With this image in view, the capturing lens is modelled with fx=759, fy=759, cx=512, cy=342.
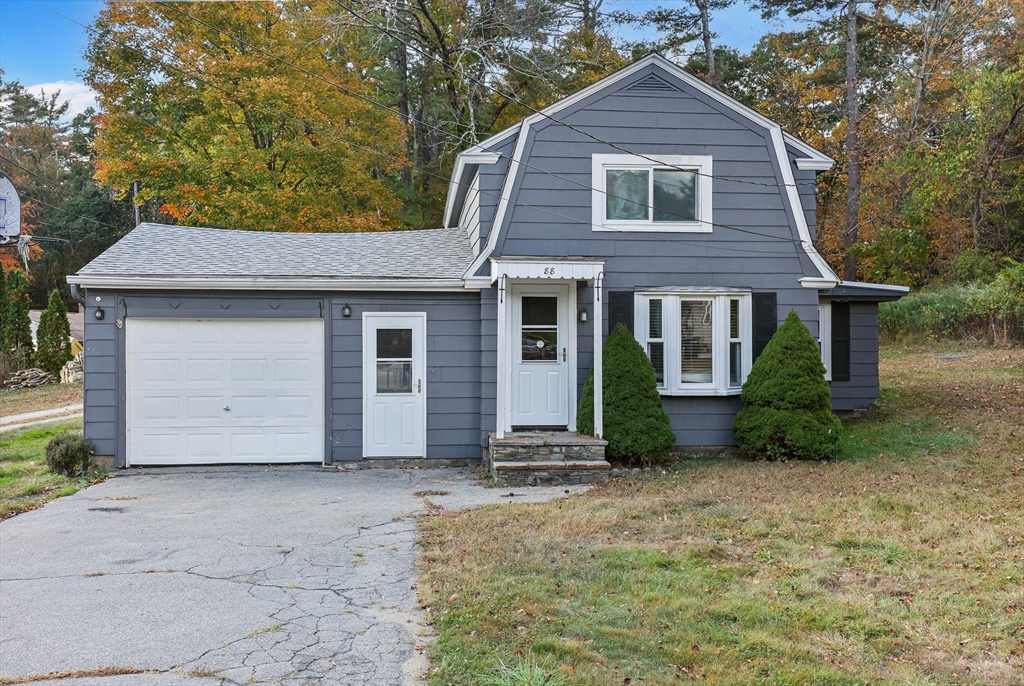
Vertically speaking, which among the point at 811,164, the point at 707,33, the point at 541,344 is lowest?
the point at 541,344

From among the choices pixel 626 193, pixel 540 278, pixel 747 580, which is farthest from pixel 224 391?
pixel 747 580

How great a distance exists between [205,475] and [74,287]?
3023 millimetres

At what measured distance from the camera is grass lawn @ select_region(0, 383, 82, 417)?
1844 cm

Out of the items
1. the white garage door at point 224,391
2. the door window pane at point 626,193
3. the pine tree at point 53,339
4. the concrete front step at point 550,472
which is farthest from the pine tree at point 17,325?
the door window pane at point 626,193

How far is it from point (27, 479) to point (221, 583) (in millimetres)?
5737

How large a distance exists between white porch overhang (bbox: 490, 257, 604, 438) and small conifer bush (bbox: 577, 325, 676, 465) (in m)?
0.13

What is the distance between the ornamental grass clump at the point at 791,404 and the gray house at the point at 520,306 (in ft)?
1.58

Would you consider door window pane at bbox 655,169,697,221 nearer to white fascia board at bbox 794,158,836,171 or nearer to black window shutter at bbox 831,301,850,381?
white fascia board at bbox 794,158,836,171

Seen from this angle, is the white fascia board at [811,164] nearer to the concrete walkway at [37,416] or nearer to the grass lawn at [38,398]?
the concrete walkway at [37,416]

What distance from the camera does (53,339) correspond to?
24062mm

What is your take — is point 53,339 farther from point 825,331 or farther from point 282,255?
point 825,331

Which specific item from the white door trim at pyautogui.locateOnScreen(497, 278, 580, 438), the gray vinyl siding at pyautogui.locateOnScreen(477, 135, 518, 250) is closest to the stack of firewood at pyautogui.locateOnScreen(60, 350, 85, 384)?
the gray vinyl siding at pyautogui.locateOnScreen(477, 135, 518, 250)

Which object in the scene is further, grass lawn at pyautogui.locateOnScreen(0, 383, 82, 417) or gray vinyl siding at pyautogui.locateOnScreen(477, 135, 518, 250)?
grass lawn at pyautogui.locateOnScreen(0, 383, 82, 417)

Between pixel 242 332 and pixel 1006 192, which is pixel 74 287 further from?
pixel 1006 192
